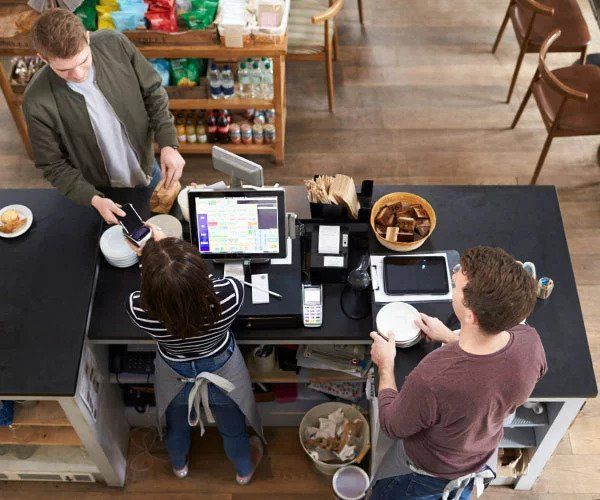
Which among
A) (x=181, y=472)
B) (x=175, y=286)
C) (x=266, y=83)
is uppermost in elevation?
(x=175, y=286)

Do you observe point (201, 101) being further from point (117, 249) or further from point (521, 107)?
point (521, 107)

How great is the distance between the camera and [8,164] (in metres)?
4.44

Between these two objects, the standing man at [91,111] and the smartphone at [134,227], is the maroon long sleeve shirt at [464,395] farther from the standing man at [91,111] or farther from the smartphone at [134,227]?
the standing man at [91,111]

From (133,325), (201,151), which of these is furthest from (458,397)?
(201,151)

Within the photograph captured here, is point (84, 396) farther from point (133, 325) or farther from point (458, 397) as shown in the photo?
point (458, 397)

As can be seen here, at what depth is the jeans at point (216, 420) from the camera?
8.38 ft

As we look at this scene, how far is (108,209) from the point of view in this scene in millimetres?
2729

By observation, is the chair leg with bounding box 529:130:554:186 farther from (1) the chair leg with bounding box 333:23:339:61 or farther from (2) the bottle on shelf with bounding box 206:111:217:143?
(2) the bottle on shelf with bounding box 206:111:217:143

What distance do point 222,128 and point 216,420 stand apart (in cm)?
204

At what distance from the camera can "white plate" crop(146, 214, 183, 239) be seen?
2787 mm

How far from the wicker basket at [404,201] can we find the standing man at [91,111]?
34.3 inches

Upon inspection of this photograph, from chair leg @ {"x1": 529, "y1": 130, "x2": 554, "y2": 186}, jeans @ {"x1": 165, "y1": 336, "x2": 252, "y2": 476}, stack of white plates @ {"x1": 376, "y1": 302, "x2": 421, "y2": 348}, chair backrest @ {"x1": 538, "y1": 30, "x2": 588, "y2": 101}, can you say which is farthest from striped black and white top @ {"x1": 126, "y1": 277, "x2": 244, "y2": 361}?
chair leg @ {"x1": 529, "y1": 130, "x2": 554, "y2": 186}

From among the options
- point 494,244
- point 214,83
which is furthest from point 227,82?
point 494,244

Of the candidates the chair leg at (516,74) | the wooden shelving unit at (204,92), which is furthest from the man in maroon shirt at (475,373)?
the chair leg at (516,74)
